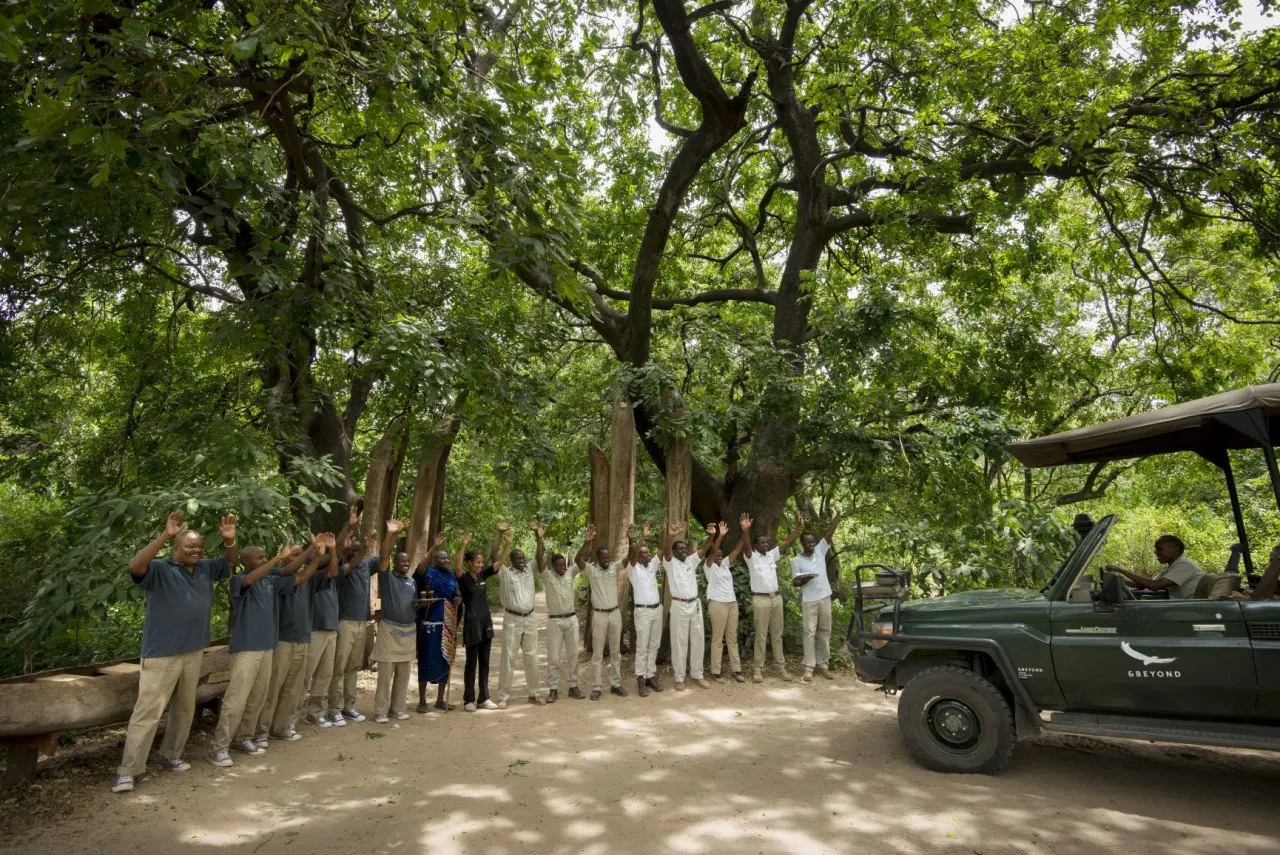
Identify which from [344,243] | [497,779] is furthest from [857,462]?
[344,243]

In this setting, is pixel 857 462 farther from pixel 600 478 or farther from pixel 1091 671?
pixel 1091 671

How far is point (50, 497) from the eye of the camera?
10375 millimetres

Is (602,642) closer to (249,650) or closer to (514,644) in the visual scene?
(514,644)

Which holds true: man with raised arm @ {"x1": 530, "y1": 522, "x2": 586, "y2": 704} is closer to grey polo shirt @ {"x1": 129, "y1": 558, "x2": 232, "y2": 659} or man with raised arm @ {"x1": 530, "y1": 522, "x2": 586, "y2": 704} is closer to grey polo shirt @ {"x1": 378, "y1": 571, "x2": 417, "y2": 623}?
grey polo shirt @ {"x1": 378, "y1": 571, "x2": 417, "y2": 623}

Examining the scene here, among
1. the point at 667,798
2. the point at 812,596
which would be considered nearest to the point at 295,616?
the point at 667,798

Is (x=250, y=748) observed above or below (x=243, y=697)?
below

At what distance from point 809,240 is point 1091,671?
26.8 feet

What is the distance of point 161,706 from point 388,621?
2.29m

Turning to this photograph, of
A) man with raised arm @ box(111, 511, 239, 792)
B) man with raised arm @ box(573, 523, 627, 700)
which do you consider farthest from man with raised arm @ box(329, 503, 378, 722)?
man with raised arm @ box(573, 523, 627, 700)

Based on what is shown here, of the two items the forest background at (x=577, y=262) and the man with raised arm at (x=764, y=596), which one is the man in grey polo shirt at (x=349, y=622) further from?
the man with raised arm at (x=764, y=596)

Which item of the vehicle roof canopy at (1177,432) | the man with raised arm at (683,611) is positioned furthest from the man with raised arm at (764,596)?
the vehicle roof canopy at (1177,432)

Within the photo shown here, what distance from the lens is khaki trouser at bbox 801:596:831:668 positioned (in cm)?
981

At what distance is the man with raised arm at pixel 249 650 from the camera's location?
6.20 meters

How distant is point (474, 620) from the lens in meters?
8.23
